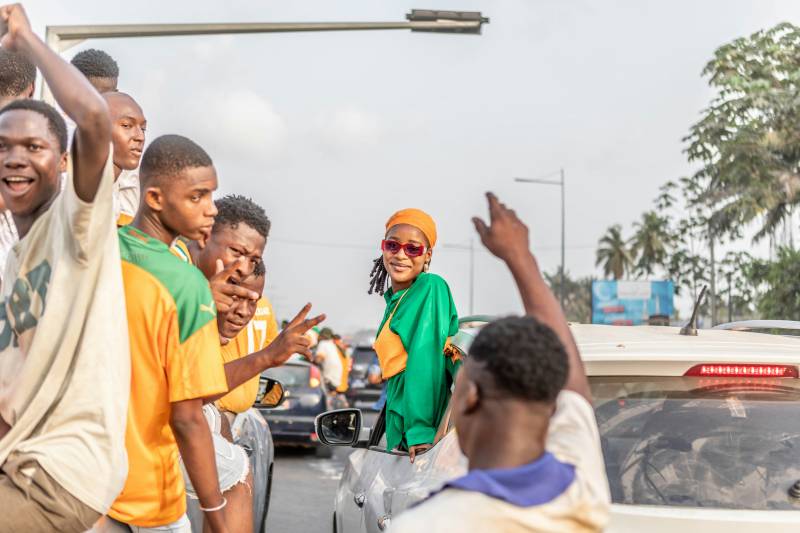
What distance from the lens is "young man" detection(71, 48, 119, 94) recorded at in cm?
590

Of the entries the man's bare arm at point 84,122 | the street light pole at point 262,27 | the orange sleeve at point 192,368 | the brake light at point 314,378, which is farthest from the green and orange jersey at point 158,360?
the brake light at point 314,378

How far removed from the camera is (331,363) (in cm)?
2105

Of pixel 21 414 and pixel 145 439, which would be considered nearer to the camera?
pixel 21 414

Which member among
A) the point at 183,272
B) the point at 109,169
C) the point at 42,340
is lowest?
the point at 42,340

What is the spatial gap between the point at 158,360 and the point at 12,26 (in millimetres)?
911


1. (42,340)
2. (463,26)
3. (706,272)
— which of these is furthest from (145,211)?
(706,272)

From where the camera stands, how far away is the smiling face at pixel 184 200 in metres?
3.21

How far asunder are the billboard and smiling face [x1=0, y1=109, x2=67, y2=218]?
221 ft

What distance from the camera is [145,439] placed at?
3.00 meters

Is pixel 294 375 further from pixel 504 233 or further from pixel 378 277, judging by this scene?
pixel 504 233

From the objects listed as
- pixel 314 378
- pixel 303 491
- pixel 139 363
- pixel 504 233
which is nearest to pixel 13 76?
pixel 139 363

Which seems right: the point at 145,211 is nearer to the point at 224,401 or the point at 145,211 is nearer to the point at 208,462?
the point at 208,462

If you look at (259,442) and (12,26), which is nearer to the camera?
(12,26)

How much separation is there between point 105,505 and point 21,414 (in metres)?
0.29
